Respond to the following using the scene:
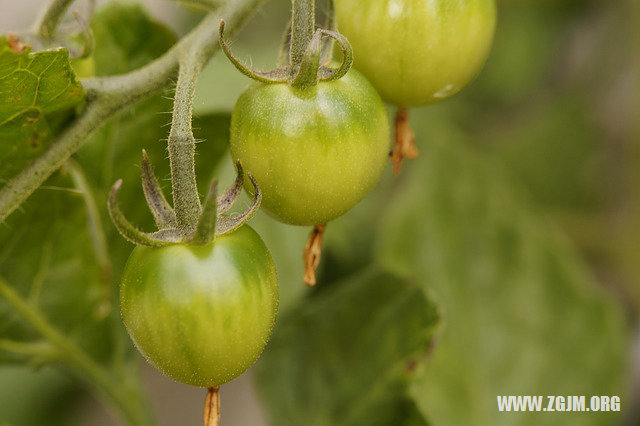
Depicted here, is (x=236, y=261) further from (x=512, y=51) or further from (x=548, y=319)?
(x=512, y=51)

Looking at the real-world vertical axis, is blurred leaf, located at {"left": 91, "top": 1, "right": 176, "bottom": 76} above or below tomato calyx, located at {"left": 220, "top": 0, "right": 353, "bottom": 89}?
below

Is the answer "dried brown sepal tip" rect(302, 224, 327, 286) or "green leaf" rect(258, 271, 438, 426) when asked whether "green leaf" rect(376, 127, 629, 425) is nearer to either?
"green leaf" rect(258, 271, 438, 426)

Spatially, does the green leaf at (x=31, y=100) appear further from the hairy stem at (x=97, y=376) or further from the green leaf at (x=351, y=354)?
the green leaf at (x=351, y=354)

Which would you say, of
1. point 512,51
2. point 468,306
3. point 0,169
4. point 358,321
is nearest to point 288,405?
point 358,321

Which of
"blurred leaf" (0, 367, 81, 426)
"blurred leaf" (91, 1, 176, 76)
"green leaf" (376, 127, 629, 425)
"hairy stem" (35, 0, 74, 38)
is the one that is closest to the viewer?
"hairy stem" (35, 0, 74, 38)

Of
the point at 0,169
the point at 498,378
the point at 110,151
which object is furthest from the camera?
the point at 498,378

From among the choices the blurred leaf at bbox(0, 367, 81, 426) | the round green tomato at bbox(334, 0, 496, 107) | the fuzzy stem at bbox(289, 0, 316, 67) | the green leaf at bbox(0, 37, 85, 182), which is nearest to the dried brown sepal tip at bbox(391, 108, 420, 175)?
the round green tomato at bbox(334, 0, 496, 107)
